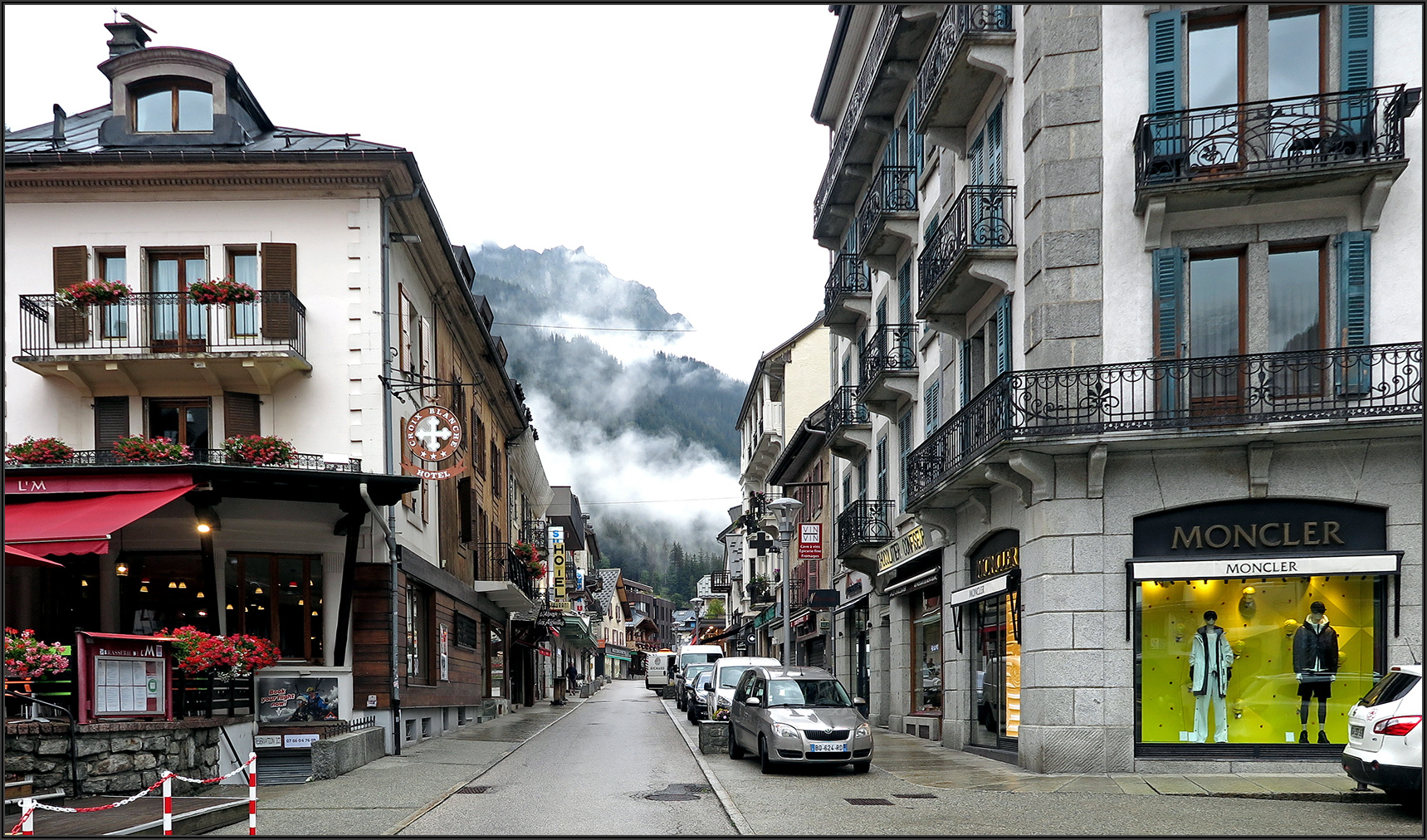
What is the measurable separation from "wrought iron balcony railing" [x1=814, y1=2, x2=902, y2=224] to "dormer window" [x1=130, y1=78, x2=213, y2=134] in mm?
13177

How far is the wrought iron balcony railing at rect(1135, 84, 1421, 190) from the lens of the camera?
16078mm

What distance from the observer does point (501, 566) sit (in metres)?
40.1

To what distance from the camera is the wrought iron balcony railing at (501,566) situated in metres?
37.4

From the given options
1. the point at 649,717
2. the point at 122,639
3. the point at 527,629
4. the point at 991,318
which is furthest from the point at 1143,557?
the point at 527,629

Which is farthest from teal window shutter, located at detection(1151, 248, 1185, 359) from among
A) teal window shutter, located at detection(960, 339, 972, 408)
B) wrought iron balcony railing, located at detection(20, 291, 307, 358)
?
wrought iron balcony railing, located at detection(20, 291, 307, 358)

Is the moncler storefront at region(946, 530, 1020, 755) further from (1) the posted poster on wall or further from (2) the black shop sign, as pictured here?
(1) the posted poster on wall

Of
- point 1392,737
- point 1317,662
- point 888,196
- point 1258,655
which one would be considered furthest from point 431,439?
point 1392,737

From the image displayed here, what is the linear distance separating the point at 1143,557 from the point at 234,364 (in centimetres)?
1526

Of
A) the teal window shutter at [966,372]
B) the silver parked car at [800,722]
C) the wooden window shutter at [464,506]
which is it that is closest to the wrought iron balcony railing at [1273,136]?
the teal window shutter at [966,372]

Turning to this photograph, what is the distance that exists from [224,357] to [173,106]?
5.56 m

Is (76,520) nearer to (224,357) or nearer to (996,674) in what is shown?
(224,357)

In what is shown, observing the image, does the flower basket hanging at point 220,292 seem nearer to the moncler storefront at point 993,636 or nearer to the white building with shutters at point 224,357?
the white building with shutters at point 224,357

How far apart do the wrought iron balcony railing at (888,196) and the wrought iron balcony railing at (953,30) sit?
11.9 ft

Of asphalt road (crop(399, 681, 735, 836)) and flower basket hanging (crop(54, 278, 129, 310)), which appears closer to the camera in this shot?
asphalt road (crop(399, 681, 735, 836))
